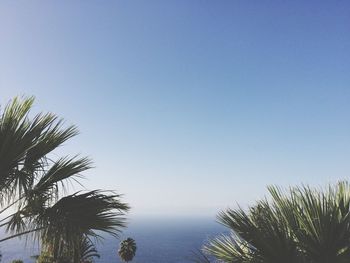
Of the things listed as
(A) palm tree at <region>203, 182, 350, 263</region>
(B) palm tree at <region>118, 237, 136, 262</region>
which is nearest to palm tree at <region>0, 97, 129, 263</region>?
(A) palm tree at <region>203, 182, 350, 263</region>

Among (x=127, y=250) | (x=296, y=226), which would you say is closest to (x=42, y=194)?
(x=296, y=226)

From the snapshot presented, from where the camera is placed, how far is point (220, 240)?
6.70m

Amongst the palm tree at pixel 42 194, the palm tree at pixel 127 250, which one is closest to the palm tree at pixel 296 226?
the palm tree at pixel 42 194

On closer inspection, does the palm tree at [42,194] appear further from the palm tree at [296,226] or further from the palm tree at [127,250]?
the palm tree at [127,250]

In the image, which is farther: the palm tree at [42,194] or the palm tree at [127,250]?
the palm tree at [127,250]

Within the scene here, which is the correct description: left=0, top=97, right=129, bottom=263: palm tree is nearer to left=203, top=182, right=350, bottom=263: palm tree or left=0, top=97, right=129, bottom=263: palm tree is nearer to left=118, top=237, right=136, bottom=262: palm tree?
left=203, top=182, right=350, bottom=263: palm tree

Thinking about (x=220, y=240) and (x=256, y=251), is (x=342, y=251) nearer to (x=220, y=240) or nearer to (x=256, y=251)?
(x=256, y=251)

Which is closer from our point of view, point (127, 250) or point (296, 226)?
point (296, 226)

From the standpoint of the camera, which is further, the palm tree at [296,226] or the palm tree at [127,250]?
the palm tree at [127,250]

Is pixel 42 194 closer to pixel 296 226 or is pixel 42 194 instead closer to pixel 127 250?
pixel 296 226

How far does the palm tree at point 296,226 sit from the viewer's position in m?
4.96

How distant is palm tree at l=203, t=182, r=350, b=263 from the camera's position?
16.3ft

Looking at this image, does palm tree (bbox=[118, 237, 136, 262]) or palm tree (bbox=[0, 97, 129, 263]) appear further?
palm tree (bbox=[118, 237, 136, 262])

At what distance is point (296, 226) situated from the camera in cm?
514
